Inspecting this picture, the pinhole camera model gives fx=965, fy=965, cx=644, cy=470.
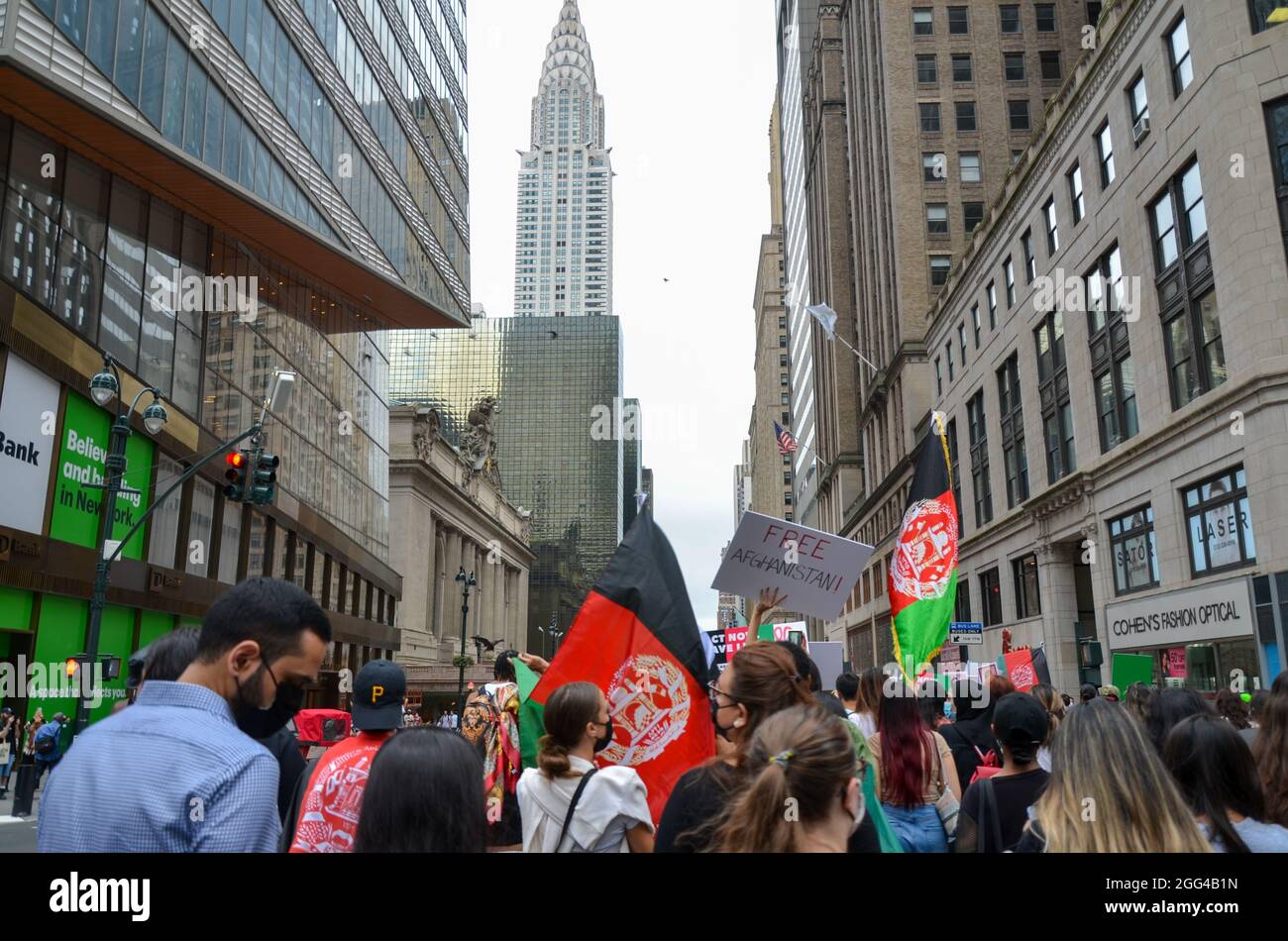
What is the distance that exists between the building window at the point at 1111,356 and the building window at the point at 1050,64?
31.7 meters

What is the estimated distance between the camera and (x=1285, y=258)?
19922mm

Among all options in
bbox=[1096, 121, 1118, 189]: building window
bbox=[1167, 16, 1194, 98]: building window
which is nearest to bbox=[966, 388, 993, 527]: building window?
bbox=[1096, 121, 1118, 189]: building window

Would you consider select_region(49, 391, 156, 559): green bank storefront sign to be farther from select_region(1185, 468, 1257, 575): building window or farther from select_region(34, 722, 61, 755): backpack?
select_region(1185, 468, 1257, 575): building window

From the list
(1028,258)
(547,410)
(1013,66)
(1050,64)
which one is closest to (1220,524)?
(1028,258)

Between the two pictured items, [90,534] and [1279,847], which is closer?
[1279,847]

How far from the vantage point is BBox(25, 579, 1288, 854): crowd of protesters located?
96.2 inches

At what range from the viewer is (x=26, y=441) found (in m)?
19.5

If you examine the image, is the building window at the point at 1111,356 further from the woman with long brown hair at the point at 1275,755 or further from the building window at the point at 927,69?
the building window at the point at 927,69

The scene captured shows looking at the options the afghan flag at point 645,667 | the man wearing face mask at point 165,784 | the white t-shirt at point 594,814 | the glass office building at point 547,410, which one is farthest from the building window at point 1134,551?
the glass office building at point 547,410

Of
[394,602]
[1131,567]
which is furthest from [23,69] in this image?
[394,602]

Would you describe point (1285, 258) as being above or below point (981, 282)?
below

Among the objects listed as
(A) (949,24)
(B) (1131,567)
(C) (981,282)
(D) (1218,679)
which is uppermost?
(A) (949,24)
